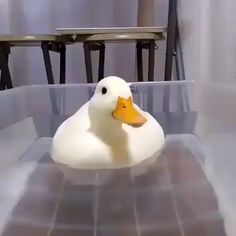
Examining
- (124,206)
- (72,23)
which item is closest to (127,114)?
(124,206)

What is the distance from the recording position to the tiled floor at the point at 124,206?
0.51m

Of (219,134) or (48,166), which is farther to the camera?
(219,134)

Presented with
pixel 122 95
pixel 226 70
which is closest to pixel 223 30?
pixel 226 70

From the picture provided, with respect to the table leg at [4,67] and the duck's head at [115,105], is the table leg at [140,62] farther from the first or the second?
the duck's head at [115,105]

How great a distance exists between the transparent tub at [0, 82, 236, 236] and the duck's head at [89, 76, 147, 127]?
78 mm

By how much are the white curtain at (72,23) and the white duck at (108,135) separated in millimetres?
874

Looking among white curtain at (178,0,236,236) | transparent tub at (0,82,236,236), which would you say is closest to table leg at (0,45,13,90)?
transparent tub at (0,82,236,236)

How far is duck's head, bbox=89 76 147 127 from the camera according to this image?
647 millimetres

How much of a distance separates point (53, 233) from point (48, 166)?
24 cm

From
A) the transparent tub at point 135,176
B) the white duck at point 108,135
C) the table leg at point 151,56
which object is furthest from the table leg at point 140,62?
the white duck at point 108,135

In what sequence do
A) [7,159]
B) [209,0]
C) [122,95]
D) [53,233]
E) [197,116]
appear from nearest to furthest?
[53,233], [122,95], [7,159], [197,116], [209,0]

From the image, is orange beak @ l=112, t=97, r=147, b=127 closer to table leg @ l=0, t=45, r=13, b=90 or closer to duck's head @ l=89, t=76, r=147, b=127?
duck's head @ l=89, t=76, r=147, b=127

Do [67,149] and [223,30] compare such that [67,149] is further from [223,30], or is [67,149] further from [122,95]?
[223,30]

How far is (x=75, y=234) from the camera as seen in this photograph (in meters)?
0.50
